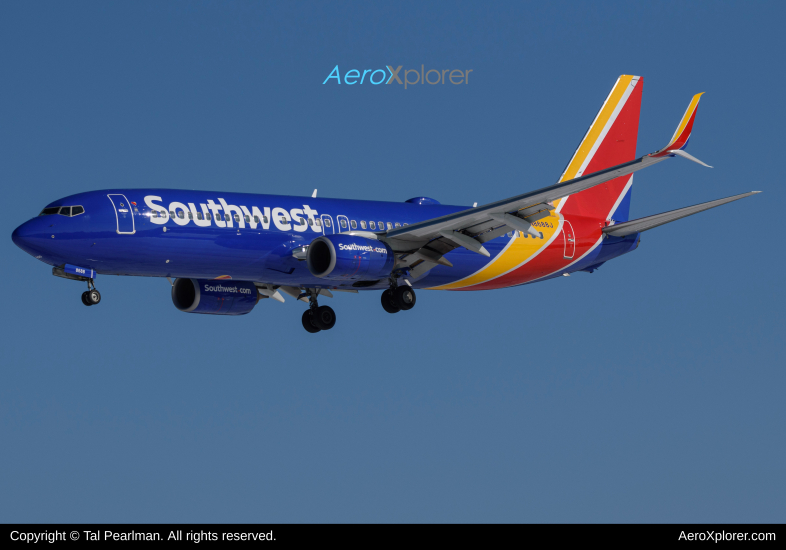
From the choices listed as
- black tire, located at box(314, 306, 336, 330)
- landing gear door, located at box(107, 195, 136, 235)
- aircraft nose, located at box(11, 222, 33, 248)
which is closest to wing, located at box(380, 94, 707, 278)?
black tire, located at box(314, 306, 336, 330)

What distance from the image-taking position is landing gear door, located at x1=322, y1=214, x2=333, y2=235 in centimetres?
4441

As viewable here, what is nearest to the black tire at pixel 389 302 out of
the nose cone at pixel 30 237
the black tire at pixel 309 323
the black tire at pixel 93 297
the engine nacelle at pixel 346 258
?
the engine nacelle at pixel 346 258

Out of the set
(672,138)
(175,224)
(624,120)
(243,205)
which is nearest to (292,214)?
(243,205)

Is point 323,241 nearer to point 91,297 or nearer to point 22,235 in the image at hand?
point 91,297

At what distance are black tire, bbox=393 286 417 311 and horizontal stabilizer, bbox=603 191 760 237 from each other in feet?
37.7

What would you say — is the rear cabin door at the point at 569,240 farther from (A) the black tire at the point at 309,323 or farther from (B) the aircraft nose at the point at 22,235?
(B) the aircraft nose at the point at 22,235

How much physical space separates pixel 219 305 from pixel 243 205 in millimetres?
7263

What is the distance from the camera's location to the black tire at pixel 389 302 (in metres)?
45.9

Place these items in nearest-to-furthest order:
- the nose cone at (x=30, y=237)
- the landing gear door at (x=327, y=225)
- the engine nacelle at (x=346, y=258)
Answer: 1. the nose cone at (x=30, y=237)
2. the engine nacelle at (x=346, y=258)
3. the landing gear door at (x=327, y=225)

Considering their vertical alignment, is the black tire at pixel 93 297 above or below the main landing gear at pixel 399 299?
below

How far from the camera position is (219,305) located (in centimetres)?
4825

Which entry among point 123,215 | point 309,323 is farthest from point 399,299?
point 123,215

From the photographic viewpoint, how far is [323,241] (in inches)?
1656

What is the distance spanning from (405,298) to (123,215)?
12.2 m
